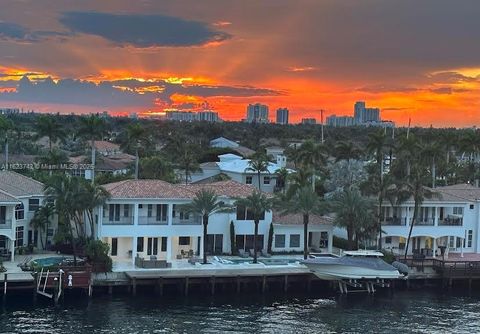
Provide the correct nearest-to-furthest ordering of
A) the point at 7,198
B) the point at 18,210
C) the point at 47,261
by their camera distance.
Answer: the point at 47,261
the point at 7,198
the point at 18,210

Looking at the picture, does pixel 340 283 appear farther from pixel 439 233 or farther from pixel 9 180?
pixel 9 180

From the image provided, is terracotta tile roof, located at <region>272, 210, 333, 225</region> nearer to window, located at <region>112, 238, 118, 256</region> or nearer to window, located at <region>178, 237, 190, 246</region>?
window, located at <region>178, 237, 190, 246</region>

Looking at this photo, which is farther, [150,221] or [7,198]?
[150,221]

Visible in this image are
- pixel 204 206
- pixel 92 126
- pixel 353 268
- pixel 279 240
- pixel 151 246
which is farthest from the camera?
pixel 92 126

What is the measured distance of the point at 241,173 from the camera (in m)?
89.2

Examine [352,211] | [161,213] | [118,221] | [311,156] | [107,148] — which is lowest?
[118,221]

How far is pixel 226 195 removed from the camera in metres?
60.9

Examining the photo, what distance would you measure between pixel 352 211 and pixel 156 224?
16.7 meters

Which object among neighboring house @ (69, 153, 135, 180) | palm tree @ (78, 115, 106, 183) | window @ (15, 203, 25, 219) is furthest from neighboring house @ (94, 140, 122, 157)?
window @ (15, 203, 25, 219)

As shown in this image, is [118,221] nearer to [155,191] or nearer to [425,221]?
[155,191]

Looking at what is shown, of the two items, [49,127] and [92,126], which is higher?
[49,127]

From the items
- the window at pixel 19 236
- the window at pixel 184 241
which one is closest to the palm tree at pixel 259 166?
the window at pixel 184 241

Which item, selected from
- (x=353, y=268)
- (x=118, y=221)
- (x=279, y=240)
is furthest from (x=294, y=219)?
(x=118, y=221)

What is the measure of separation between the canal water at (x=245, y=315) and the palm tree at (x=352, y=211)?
24.2 ft
